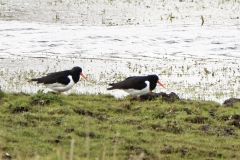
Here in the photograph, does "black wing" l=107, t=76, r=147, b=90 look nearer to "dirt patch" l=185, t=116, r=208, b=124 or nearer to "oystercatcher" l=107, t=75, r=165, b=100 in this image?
"oystercatcher" l=107, t=75, r=165, b=100

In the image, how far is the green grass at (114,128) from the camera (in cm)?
1081

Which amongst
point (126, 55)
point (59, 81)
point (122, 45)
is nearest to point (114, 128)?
point (59, 81)

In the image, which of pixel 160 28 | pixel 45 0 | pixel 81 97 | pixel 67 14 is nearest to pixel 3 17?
pixel 67 14

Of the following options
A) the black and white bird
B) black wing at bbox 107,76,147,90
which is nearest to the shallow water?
the black and white bird

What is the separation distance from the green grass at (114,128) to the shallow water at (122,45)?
3164mm

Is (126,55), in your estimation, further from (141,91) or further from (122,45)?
(141,91)

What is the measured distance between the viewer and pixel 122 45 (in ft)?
89.2

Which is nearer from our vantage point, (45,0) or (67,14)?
(67,14)

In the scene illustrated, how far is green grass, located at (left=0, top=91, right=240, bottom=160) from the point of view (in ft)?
35.5

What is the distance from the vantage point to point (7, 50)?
990 inches

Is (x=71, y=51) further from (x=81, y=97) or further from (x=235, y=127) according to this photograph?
(x=235, y=127)

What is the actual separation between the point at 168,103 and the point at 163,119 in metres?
1.50

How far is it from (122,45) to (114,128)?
15.0 m

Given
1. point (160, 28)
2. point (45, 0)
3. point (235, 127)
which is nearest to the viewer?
point (235, 127)
